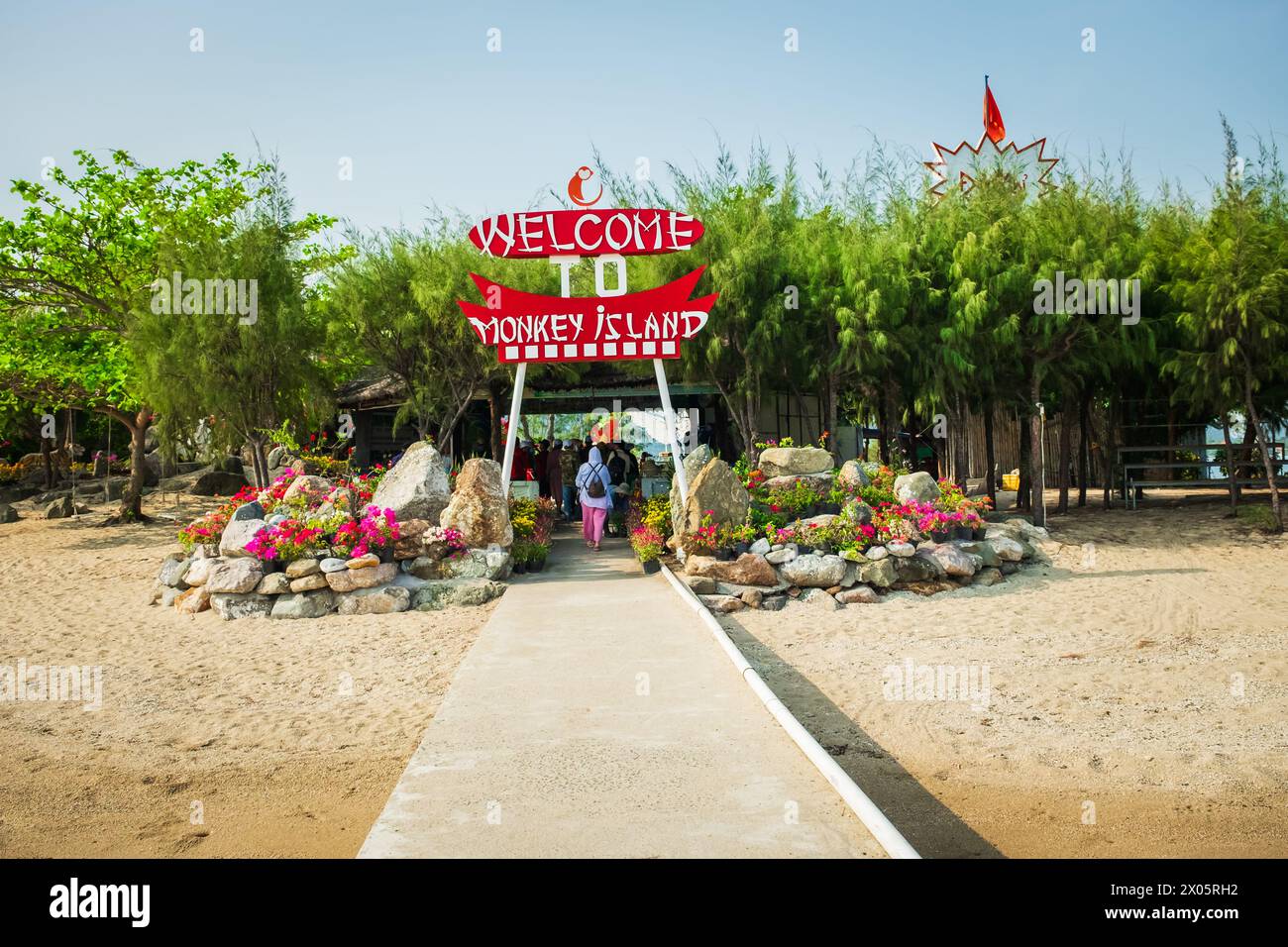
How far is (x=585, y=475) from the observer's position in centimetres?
1458

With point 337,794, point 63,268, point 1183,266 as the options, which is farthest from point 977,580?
point 63,268

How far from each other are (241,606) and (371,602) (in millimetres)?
1499

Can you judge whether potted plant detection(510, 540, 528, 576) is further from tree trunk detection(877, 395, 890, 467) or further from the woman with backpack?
tree trunk detection(877, 395, 890, 467)

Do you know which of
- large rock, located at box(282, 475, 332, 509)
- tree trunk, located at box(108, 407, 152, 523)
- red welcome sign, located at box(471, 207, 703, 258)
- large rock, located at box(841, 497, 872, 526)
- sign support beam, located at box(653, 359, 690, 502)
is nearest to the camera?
large rock, located at box(841, 497, 872, 526)

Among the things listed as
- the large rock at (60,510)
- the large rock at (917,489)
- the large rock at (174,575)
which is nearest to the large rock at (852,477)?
the large rock at (917,489)

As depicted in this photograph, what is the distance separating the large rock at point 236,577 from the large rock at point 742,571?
522cm

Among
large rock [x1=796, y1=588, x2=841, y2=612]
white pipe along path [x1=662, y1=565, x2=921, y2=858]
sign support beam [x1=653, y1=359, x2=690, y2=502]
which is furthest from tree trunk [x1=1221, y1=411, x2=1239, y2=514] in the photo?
white pipe along path [x1=662, y1=565, x2=921, y2=858]

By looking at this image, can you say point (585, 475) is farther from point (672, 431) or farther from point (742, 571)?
point (742, 571)

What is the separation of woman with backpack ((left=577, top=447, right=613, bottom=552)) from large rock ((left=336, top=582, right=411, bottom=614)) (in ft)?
14.2

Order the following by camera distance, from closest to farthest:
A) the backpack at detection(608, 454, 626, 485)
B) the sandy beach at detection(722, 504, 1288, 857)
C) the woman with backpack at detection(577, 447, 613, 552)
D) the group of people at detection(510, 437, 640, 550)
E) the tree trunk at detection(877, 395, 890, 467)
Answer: the sandy beach at detection(722, 504, 1288, 857) < the woman with backpack at detection(577, 447, 613, 552) < the group of people at detection(510, 437, 640, 550) < the backpack at detection(608, 454, 626, 485) < the tree trunk at detection(877, 395, 890, 467)

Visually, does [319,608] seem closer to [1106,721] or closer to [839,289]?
[1106,721]

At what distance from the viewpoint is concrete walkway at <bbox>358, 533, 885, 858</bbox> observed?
3.79m

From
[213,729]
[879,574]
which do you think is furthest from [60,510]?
[879,574]

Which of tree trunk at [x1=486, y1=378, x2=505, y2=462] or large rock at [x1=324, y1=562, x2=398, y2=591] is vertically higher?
tree trunk at [x1=486, y1=378, x2=505, y2=462]
